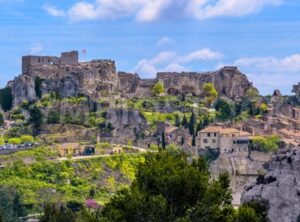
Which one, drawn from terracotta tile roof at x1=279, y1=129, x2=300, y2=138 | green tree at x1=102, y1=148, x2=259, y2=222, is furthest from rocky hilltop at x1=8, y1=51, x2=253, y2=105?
green tree at x1=102, y1=148, x2=259, y2=222

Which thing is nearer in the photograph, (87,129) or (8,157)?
(8,157)

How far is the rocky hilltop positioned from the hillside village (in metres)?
0.11

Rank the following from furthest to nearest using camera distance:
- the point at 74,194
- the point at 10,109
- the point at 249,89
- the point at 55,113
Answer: the point at 249,89
the point at 10,109
the point at 55,113
the point at 74,194

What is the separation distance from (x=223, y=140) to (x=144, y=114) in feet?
37.6

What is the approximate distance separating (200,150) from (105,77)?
23854 mm

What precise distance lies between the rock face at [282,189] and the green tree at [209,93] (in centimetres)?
6004

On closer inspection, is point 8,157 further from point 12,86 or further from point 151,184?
point 151,184

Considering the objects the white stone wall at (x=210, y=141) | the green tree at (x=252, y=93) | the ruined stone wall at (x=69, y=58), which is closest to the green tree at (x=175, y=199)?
the white stone wall at (x=210, y=141)

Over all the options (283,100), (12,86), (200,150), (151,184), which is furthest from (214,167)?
(151,184)

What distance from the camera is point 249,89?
95438 millimetres

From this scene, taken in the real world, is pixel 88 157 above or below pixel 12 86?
below

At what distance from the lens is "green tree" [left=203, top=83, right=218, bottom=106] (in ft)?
298

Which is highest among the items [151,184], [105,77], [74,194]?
[105,77]

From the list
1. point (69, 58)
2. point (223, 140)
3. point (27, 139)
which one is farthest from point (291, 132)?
point (69, 58)
